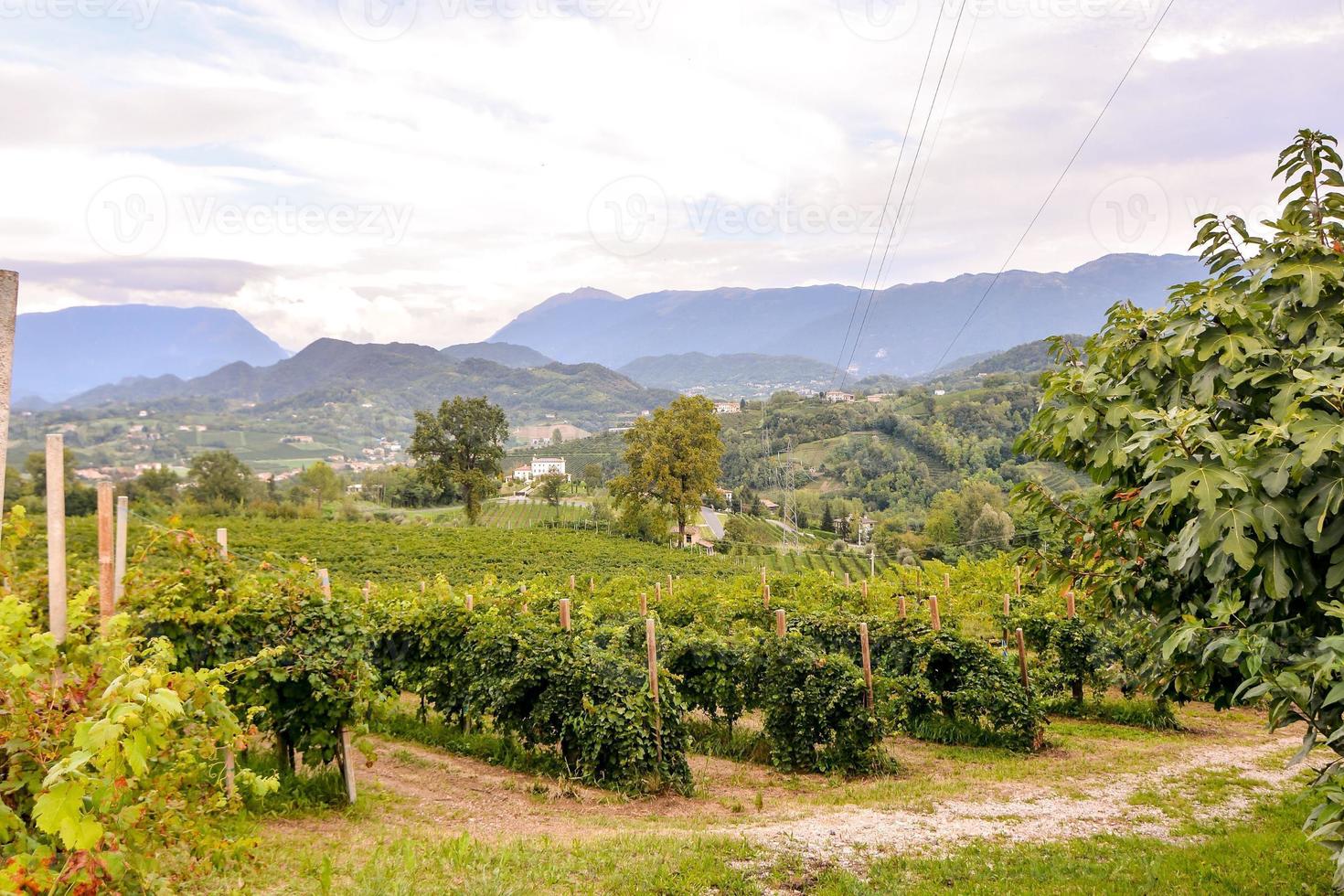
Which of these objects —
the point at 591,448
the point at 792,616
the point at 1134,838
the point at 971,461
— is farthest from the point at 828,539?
the point at 591,448

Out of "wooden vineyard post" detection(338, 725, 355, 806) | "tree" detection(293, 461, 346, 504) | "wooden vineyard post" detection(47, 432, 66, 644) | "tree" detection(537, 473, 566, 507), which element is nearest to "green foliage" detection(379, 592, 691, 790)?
"wooden vineyard post" detection(338, 725, 355, 806)

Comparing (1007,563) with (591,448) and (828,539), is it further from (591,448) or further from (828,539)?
(591,448)

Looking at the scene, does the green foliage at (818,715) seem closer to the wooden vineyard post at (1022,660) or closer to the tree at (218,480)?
the wooden vineyard post at (1022,660)

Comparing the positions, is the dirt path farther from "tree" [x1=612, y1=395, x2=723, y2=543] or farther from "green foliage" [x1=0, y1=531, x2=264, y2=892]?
"tree" [x1=612, y1=395, x2=723, y2=543]

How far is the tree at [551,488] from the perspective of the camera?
95.1 metres

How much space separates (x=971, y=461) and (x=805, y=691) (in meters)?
95.6

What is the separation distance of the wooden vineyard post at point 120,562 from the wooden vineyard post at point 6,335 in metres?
3.91

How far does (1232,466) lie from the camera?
3189 mm

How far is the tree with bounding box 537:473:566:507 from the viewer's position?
95062mm

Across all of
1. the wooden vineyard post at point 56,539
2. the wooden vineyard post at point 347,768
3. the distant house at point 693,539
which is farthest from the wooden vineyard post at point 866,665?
the distant house at point 693,539

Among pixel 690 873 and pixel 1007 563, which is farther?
pixel 1007 563

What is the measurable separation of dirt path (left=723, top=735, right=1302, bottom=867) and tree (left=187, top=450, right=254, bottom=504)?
79779 mm

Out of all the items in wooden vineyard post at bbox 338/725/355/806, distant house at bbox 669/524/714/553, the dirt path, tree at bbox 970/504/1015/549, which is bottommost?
distant house at bbox 669/524/714/553

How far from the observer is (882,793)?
870 centimetres
